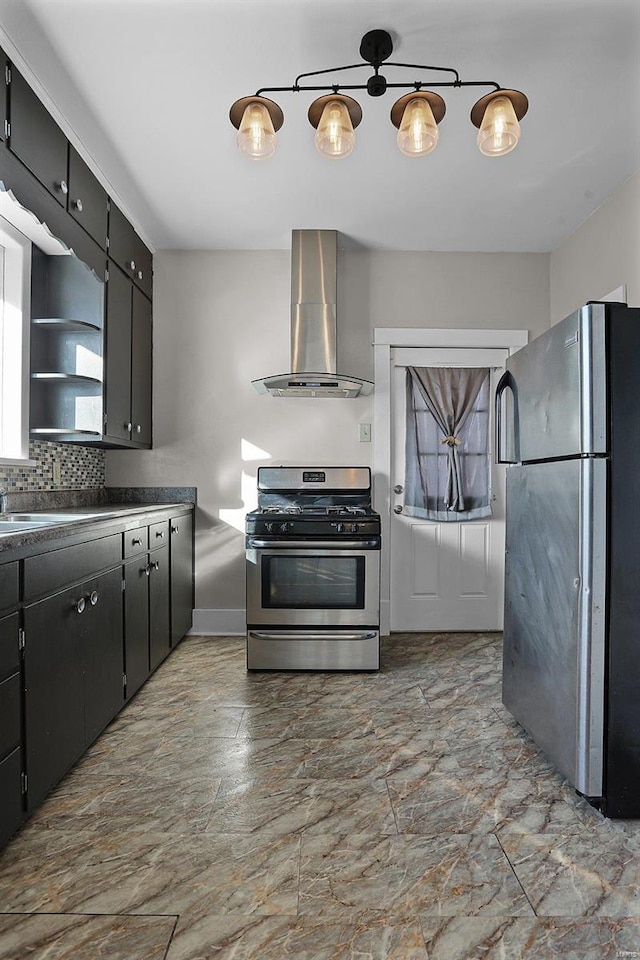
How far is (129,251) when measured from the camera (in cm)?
342

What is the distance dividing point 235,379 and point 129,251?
3.19 ft

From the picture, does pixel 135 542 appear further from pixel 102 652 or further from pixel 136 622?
pixel 102 652

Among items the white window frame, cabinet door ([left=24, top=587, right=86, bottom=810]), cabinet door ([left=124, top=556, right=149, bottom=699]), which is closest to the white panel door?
cabinet door ([left=124, top=556, right=149, bottom=699])

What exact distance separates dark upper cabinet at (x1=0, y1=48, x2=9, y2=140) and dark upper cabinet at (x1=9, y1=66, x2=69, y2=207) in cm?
3

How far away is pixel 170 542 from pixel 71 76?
2.12 m

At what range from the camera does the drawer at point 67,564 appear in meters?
1.69

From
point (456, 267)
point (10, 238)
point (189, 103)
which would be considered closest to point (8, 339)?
point (10, 238)

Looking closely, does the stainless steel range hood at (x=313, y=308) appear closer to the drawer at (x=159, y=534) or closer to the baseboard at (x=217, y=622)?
the drawer at (x=159, y=534)

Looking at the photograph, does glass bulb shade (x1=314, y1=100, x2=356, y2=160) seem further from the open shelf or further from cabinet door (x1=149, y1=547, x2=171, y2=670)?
cabinet door (x1=149, y1=547, x2=171, y2=670)

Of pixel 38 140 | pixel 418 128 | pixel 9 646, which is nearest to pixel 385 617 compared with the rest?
pixel 9 646

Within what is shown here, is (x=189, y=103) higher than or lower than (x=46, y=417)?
higher

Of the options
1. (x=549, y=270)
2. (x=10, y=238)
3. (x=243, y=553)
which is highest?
(x=549, y=270)

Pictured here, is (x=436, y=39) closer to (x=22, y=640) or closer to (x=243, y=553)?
(x=22, y=640)

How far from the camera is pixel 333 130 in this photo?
1.98 meters
